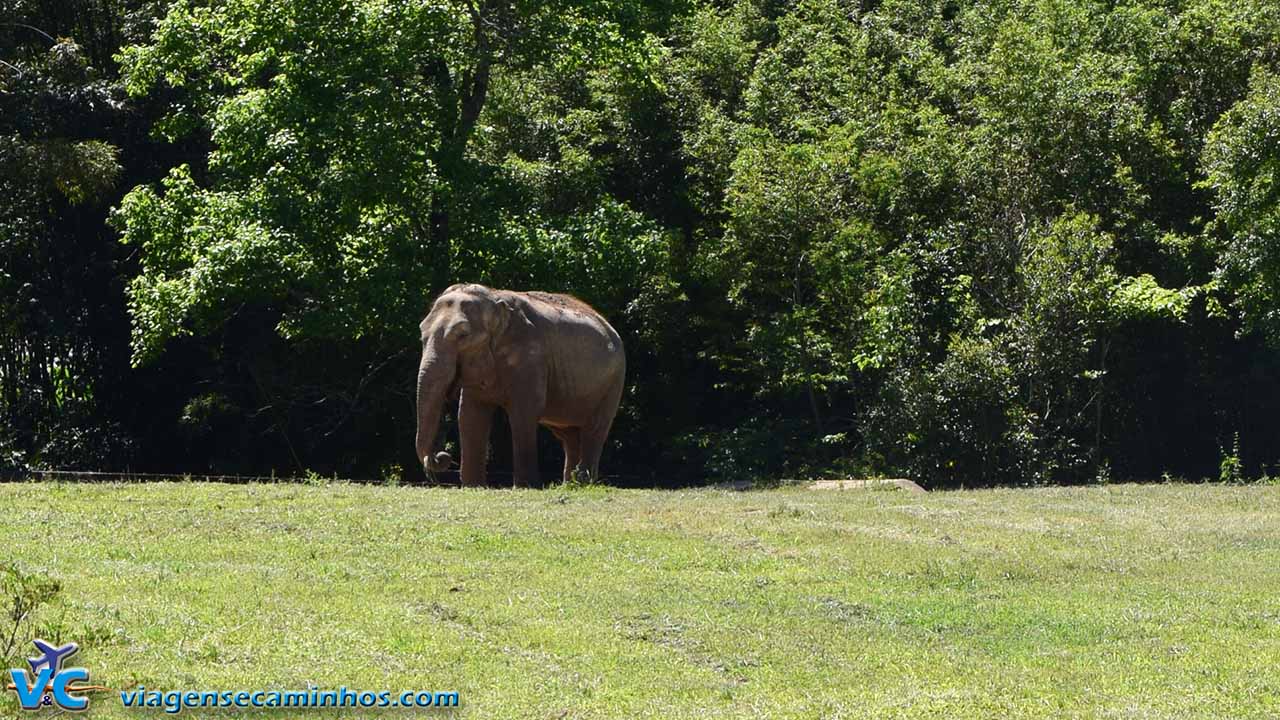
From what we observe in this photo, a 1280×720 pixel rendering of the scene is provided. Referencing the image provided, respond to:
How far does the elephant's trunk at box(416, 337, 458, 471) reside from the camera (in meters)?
20.4

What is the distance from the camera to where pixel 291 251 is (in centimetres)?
2403

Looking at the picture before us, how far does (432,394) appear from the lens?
20.4 m

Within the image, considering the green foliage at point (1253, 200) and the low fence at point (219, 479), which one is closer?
the low fence at point (219, 479)

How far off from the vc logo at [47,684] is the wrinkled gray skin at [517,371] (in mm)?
10766

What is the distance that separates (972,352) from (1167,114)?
741 centimetres

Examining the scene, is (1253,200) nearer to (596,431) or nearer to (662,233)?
(662,233)

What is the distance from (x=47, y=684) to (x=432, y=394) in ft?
36.7

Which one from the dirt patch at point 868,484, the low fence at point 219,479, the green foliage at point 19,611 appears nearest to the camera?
the green foliage at point 19,611

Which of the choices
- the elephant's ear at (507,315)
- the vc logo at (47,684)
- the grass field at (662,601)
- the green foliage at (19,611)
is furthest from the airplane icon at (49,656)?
the elephant's ear at (507,315)

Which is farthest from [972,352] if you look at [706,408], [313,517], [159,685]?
[159,685]

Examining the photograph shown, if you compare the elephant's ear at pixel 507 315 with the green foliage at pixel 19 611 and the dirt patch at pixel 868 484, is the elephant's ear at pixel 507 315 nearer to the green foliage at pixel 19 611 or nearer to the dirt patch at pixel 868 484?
the dirt patch at pixel 868 484

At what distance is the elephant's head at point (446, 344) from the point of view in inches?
803

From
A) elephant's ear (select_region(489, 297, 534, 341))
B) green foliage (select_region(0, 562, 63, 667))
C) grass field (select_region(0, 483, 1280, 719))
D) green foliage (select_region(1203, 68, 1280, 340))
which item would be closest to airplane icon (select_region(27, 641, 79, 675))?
grass field (select_region(0, 483, 1280, 719))

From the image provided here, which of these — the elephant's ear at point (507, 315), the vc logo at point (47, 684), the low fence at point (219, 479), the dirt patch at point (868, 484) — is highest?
the elephant's ear at point (507, 315)
